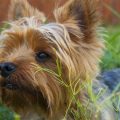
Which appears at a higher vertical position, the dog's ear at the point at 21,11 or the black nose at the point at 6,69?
the dog's ear at the point at 21,11

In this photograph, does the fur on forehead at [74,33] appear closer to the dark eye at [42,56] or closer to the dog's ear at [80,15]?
the dog's ear at [80,15]

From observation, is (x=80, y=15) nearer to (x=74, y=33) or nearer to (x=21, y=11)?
(x=74, y=33)

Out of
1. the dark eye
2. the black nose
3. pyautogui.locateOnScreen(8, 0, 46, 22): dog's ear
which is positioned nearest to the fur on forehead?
the dark eye

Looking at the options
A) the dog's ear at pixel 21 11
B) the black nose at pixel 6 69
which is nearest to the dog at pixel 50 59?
the black nose at pixel 6 69

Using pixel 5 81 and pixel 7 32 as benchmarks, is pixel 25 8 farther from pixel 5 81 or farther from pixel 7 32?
pixel 5 81

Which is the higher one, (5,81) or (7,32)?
(7,32)

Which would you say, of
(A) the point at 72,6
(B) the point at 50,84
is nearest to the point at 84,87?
(B) the point at 50,84

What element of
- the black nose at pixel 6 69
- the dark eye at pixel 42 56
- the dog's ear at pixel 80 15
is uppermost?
the dog's ear at pixel 80 15

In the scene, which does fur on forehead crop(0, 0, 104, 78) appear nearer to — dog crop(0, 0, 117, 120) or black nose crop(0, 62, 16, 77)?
dog crop(0, 0, 117, 120)
